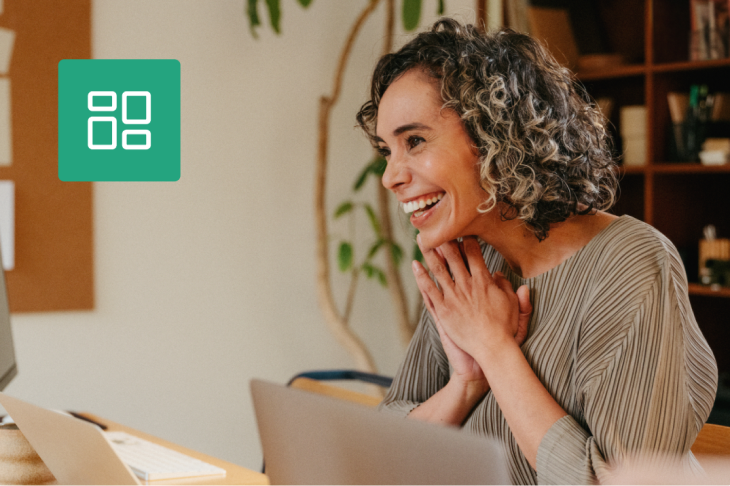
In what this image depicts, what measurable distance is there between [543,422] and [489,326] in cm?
17

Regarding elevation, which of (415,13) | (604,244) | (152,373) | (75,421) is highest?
(415,13)

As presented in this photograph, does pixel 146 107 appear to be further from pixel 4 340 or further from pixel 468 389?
pixel 468 389

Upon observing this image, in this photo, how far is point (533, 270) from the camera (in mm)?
1221

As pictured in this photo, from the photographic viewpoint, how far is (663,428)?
0.97 m

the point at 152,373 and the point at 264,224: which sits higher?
the point at 264,224

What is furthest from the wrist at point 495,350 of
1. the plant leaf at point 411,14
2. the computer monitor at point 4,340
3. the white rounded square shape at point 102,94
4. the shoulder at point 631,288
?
the white rounded square shape at point 102,94

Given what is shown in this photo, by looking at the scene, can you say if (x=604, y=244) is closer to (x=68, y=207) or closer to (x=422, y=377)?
(x=422, y=377)

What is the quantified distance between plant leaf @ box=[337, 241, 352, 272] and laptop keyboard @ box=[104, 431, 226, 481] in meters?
1.65

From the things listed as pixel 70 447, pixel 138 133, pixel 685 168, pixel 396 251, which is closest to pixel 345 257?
pixel 396 251

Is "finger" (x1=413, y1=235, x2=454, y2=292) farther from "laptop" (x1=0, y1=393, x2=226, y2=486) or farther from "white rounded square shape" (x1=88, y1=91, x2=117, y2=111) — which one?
"white rounded square shape" (x1=88, y1=91, x2=117, y2=111)

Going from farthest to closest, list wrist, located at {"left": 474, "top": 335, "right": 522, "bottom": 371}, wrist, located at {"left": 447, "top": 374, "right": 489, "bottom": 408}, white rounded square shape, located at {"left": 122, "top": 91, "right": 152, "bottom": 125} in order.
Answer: white rounded square shape, located at {"left": 122, "top": 91, "right": 152, "bottom": 125}
wrist, located at {"left": 447, "top": 374, "right": 489, "bottom": 408}
wrist, located at {"left": 474, "top": 335, "right": 522, "bottom": 371}

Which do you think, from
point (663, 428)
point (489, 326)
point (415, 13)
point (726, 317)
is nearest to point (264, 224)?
point (415, 13)

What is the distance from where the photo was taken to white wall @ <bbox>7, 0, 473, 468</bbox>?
2715 millimetres

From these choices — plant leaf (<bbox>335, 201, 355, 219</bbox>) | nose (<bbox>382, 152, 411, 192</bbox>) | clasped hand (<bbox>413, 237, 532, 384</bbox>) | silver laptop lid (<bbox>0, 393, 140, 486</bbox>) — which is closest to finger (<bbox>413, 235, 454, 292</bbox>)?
clasped hand (<bbox>413, 237, 532, 384</bbox>)
